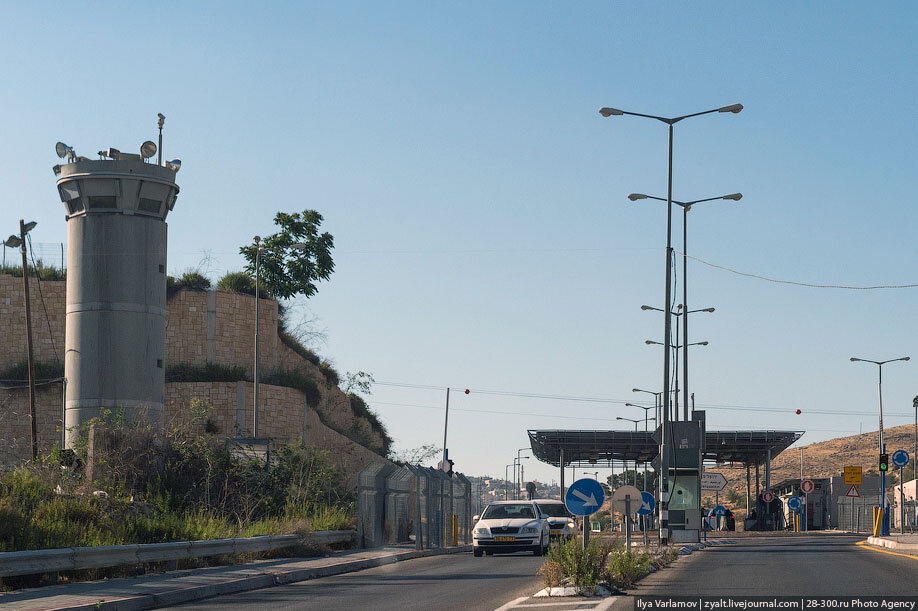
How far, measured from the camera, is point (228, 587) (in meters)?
18.0

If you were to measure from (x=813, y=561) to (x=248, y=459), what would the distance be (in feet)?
57.8

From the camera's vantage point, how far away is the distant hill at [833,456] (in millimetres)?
158750

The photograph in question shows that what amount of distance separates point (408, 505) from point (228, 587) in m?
19.6

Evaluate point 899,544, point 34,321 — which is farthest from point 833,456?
point 899,544

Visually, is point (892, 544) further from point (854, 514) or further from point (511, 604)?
point (854, 514)

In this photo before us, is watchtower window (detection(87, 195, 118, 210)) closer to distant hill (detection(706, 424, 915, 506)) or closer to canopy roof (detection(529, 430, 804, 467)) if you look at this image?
canopy roof (detection(529, 430, 804, 467))

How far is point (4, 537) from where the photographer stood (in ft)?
Result: 60.8

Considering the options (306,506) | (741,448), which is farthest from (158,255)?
(741,448)

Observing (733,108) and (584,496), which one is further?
(733,108)

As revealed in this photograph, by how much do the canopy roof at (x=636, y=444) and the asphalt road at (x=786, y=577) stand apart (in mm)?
43720

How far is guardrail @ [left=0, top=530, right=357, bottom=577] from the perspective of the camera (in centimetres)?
1625

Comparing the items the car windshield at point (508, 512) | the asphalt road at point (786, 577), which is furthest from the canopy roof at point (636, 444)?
the asphalt road at point (786, 577)

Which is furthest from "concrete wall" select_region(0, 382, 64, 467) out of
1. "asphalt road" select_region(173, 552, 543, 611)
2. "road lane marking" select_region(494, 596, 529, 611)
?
"road lane marking" select_region(494, 596, 529, 611)

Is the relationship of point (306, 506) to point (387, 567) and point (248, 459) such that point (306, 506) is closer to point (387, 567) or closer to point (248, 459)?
point (248, 459)
